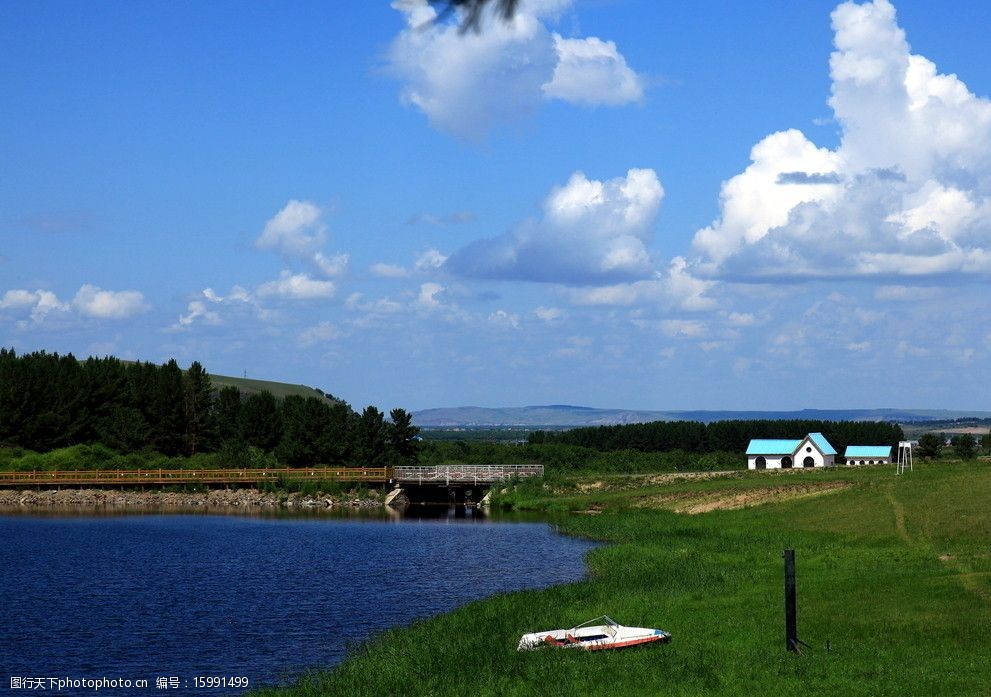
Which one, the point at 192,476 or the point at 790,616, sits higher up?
the point at 192,476

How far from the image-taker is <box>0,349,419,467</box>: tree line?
122 meters

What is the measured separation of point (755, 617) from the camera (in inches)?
1310

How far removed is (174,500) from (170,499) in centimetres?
38

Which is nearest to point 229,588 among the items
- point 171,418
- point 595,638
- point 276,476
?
point 595,638

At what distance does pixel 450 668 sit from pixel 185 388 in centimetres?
10717

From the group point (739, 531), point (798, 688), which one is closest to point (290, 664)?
point (798, 688)

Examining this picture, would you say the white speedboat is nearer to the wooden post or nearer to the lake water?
the wooden post

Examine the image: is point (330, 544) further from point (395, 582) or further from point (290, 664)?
point (290, 664)

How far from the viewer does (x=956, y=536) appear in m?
46.2

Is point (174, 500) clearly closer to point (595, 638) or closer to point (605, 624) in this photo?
point (605, 624)

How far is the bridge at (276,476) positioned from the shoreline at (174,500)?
4.82 feet

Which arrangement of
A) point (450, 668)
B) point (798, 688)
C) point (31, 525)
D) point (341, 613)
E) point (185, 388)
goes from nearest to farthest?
point (798, 688), point (450, 668), point (341, 613), point (31, 525), point (185, 388)

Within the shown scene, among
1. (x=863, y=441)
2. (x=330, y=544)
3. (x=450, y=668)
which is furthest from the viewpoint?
(x=863, y=441)

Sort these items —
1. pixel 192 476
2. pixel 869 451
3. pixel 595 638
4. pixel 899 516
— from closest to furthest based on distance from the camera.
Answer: pixel 595 638, pixel 899 516, pixel 192 476, pixel 869 451
